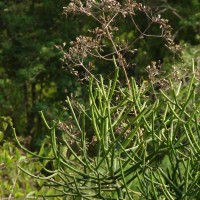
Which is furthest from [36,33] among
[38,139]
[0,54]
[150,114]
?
[150,114]

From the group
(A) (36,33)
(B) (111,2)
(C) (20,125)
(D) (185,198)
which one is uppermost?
(D) (185,198)

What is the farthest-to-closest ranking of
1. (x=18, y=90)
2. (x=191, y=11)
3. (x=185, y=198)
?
(x=18, y=90), (x=191, y=11), (x=185, y=198)

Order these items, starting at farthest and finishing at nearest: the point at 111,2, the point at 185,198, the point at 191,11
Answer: the point at 191,11, the point at 111,2, the point at 185,198

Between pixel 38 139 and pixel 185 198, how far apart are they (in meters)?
10.2

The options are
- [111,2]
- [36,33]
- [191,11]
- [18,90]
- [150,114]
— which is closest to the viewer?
[150,114]

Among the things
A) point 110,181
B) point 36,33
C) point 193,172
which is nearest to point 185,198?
point 193,172

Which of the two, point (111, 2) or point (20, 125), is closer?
point (111, 2)

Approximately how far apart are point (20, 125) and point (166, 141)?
11352 mm

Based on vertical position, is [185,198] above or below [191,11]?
above

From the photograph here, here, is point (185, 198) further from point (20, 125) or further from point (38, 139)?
point (20, 125)

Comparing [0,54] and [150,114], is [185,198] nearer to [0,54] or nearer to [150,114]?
[150,114]

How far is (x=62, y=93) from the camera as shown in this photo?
1250 cm

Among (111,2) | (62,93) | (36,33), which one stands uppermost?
(111,2)

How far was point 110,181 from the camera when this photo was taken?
76.2 inches
